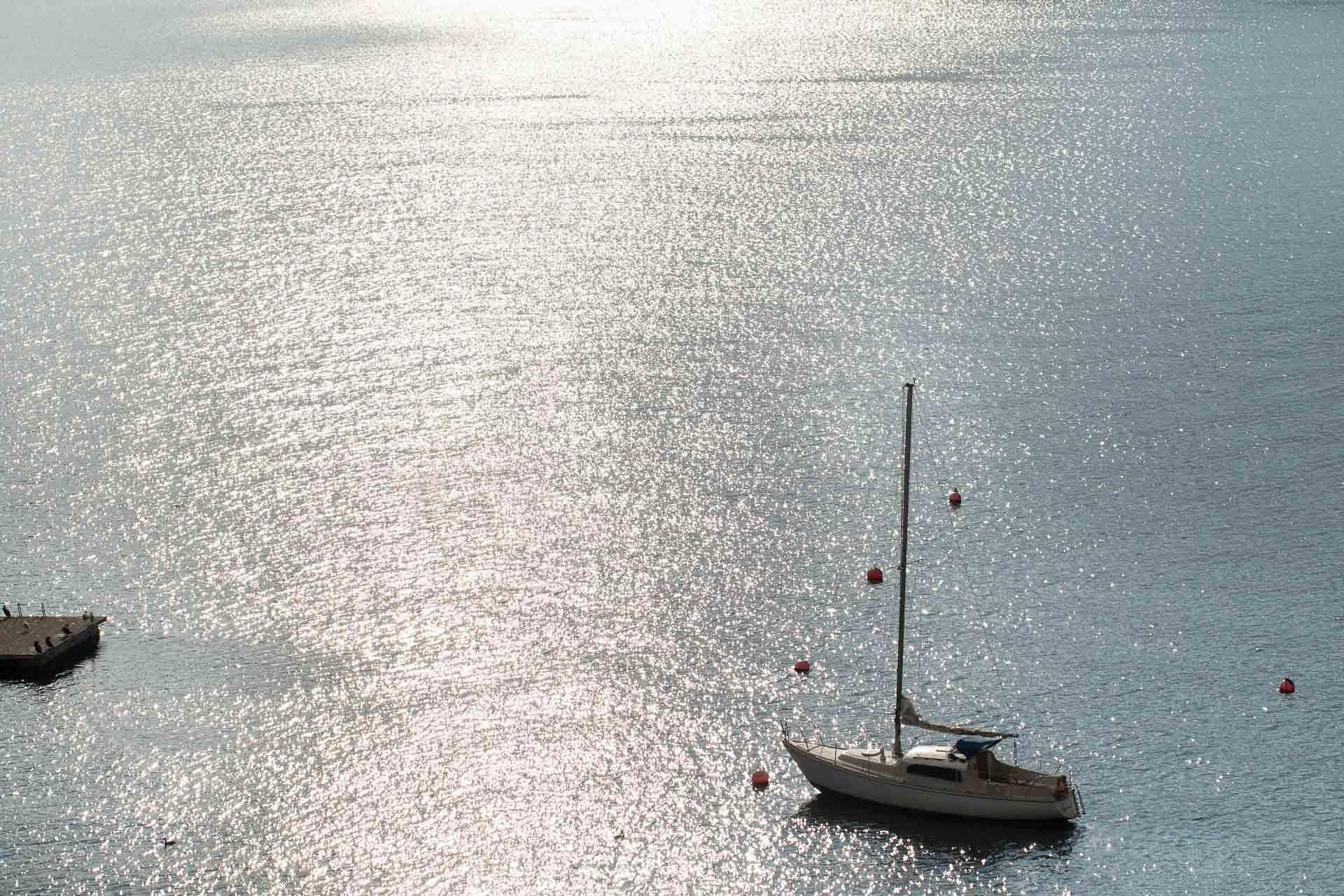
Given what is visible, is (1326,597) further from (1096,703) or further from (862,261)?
(862,261)

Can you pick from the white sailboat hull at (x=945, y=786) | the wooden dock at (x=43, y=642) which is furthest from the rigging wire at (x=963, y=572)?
the wooden dock at (x=43, y=642)

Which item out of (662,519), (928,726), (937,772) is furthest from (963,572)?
(937,772)

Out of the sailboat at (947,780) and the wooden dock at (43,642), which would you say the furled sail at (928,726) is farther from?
the wooden dock at (43,642)

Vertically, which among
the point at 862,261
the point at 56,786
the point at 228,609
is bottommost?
the point at 56,786

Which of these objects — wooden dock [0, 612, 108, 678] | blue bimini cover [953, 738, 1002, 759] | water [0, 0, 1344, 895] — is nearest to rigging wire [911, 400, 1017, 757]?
water [0, 0, 1344, 895]

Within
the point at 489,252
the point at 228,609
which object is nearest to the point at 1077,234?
the point at 489,252

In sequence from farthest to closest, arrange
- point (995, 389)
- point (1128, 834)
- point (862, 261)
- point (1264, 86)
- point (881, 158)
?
point (1264, 86), point (881, 158), point (862, 261), point (995, 389), point (1128, 834)

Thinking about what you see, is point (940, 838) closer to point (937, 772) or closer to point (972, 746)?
point (937, 772)

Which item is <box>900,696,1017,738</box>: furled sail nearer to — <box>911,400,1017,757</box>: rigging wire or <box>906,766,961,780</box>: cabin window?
<box>906,766,961,780</box>: cabin window
